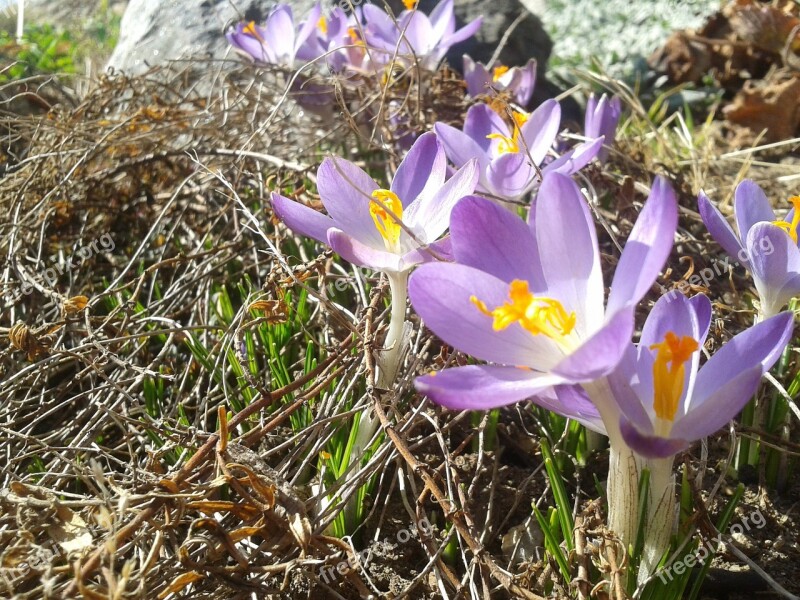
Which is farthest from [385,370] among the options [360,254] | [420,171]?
[420,171]

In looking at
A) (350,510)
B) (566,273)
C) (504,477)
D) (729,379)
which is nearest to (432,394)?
(566,273)

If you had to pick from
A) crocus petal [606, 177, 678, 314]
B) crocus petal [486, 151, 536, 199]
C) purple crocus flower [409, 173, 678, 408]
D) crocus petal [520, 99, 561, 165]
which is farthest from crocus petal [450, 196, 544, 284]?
crocus petal [520, 99, 561, 165]

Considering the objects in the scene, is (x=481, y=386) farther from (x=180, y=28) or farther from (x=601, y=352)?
(x=180, y=28)

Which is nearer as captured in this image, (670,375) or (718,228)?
(670,375)

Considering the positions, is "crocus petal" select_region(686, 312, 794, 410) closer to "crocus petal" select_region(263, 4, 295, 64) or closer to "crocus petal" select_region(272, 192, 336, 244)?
"crocus petal" select_region(272, 192, 336, 244)

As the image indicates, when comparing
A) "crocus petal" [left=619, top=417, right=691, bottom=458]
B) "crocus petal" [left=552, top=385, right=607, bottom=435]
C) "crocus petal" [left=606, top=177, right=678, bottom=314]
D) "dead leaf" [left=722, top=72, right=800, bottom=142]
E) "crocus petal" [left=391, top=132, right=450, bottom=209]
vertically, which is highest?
"crocus petal" [left=606, top=177, right=678, bottom=314]

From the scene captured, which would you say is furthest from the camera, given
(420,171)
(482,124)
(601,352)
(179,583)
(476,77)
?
(476,77)

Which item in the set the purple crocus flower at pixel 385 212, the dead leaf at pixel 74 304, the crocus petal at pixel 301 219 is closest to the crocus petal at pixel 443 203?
the purple crocus flower at pixel 385 212

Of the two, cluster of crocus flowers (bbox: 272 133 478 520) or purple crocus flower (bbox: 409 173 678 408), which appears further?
cluster of crocus flowers (bbox: 272 133 478 520)
